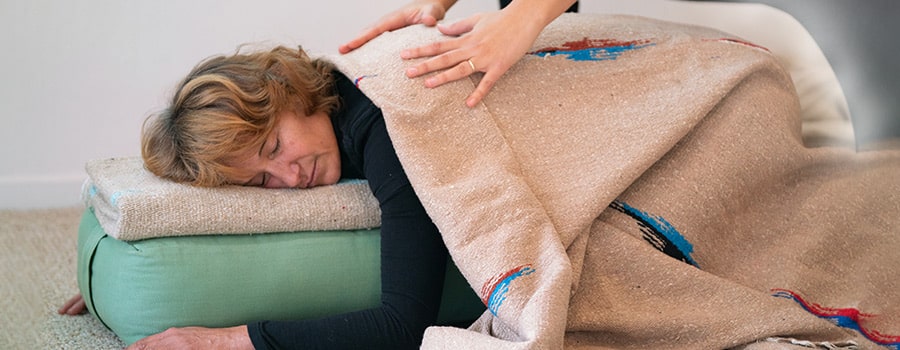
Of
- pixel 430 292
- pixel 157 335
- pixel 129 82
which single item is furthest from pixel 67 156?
pixel 430 292

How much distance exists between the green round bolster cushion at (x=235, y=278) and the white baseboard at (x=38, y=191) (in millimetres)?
959

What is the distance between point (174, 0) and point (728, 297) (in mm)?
1528

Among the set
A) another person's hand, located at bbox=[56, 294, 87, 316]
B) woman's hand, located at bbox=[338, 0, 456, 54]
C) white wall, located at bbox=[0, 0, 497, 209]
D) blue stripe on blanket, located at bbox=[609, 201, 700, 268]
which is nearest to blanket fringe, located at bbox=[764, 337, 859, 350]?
blue stripe on blanket, located at bbox=[609, 201, 700, 268]

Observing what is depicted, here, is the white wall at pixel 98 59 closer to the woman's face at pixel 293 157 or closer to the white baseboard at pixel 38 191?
the white baseboard at pixel 38 191

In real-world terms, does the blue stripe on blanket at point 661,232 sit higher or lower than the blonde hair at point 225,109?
lower

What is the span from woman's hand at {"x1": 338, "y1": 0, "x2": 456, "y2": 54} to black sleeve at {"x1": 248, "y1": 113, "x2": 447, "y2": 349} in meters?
0.29

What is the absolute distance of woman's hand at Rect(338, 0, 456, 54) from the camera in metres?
1.41

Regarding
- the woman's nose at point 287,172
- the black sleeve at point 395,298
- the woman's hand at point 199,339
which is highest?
the woman's nose at point 287,172

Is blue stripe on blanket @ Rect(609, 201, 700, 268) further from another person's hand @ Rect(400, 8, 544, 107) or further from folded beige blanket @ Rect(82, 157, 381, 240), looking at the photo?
folded beige blanket @ Rect(82, 157, 381, 240)

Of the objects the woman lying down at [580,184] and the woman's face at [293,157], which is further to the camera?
the woman's face at [293,157]

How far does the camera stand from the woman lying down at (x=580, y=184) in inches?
44.0

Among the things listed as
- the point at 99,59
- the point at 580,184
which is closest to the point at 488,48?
the point at 580,184

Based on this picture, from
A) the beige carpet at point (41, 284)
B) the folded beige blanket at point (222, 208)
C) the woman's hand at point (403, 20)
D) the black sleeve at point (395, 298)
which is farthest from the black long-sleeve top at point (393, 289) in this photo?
the beige carpet at point (41, 284)

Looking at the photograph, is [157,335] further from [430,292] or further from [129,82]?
A: [129,82]
